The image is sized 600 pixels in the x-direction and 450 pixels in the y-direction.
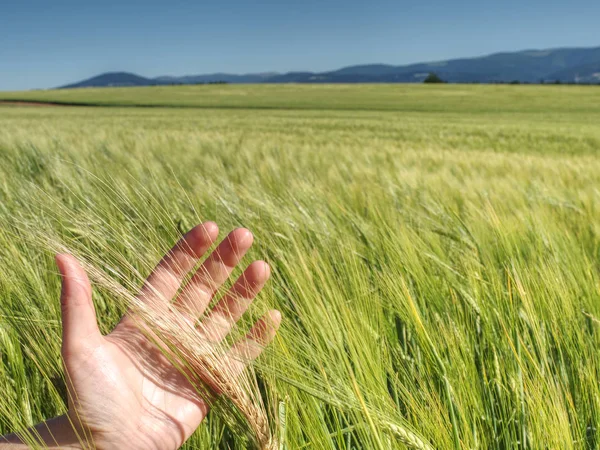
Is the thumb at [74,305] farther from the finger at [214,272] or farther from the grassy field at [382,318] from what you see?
the finger at [214,272]

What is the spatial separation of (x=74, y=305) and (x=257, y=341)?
335 millimetres

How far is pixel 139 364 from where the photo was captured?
98 cm

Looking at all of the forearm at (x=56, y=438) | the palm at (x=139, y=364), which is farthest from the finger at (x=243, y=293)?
the forearm at (x=56, y=438)

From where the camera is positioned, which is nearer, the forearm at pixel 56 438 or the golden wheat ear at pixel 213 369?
the golden wheat ear at pixel 213 369

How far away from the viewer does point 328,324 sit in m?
0.85

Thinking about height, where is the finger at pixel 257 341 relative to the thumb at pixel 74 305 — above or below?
below

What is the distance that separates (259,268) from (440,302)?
0.54m

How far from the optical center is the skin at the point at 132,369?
84 cm

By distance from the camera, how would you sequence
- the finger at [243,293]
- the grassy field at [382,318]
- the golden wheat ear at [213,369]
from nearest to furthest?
the golden wheat ear at [213,369], the grassy field at [382,318], the finger at [243,293]

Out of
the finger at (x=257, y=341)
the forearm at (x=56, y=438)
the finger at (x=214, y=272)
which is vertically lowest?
the forearm at (x=56, y=438)

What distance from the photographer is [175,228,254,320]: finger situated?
38.3 inches

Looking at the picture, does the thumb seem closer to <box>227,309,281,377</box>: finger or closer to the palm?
the palm

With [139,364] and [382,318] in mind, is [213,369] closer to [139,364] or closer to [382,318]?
[139,364]

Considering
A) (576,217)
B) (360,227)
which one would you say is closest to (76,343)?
(360,227)
